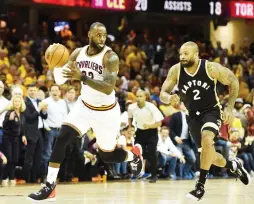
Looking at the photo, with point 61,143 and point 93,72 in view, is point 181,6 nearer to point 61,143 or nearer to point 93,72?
point 93,72

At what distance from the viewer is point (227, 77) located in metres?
10.1

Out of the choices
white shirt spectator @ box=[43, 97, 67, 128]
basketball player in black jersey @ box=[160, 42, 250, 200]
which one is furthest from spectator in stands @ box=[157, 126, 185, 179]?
basketball player in black jersey @ box=[160, 42, 250, 200]

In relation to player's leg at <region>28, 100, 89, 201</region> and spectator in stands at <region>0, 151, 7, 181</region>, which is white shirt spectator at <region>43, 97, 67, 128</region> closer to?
spectator in stands at <region>0, 151, 7, 181</region>

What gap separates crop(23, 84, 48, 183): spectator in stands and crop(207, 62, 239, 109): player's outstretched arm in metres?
4.87

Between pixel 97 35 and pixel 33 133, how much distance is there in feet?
17.1

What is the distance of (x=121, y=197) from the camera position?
1072cm

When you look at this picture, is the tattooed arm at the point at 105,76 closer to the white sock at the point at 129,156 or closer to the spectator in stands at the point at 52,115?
the white sock at the point at 129,156

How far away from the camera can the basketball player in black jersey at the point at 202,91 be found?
994 centimetres

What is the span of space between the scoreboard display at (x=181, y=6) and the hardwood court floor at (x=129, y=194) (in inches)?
321

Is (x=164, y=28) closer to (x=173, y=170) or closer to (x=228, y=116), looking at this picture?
(x=173, y=170)

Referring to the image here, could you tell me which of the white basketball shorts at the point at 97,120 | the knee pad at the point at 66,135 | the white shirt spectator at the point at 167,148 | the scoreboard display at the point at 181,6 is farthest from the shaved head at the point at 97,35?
the scoreboard display at the point at 181,6

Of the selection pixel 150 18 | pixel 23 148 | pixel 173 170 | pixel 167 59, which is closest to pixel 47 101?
pixel 23 148

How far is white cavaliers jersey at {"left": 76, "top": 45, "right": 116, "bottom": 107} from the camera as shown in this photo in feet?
30.7

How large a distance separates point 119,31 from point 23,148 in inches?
479
